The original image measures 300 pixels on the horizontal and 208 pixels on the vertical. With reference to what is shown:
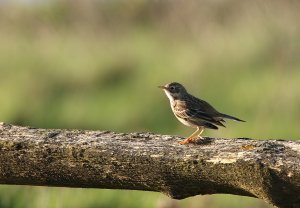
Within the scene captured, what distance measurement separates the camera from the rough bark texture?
4215mm

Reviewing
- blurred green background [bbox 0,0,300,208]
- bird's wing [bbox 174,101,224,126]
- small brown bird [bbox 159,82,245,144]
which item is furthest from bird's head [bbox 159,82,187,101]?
blurred green background [bbox 0,0,300,208]

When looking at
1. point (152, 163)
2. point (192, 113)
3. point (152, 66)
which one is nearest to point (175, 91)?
point (192, 113)

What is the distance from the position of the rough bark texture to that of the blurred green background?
761 cm

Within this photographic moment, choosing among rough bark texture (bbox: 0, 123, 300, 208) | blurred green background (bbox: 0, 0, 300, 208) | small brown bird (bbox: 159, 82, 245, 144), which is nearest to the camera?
rough bark texture (bbox: 0, 123, 300, 208)

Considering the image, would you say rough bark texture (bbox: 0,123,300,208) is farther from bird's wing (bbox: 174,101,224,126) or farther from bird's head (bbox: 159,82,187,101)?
bird's head (bbox: 159,82,187,101)

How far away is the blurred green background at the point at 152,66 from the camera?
1430 centimetres

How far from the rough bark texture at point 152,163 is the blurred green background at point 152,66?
7.61 metres

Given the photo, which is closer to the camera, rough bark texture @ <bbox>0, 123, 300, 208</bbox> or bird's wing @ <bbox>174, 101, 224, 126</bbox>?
rough bark texture @ <bbox>0, 123, 300, 208</bbox>

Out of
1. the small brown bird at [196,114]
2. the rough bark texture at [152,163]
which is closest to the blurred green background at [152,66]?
the small brown bird at [196,114]

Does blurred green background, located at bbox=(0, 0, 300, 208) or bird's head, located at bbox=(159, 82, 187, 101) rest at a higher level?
blurred green background, located at bbox=(0, 0, 300, 208)

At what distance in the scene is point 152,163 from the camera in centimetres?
439

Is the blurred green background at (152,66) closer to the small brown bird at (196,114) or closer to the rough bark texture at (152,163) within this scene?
the small brown bird at (196,114)

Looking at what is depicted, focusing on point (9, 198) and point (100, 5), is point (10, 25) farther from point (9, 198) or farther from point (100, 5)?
point (9, 198)

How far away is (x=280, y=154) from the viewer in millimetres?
4234
